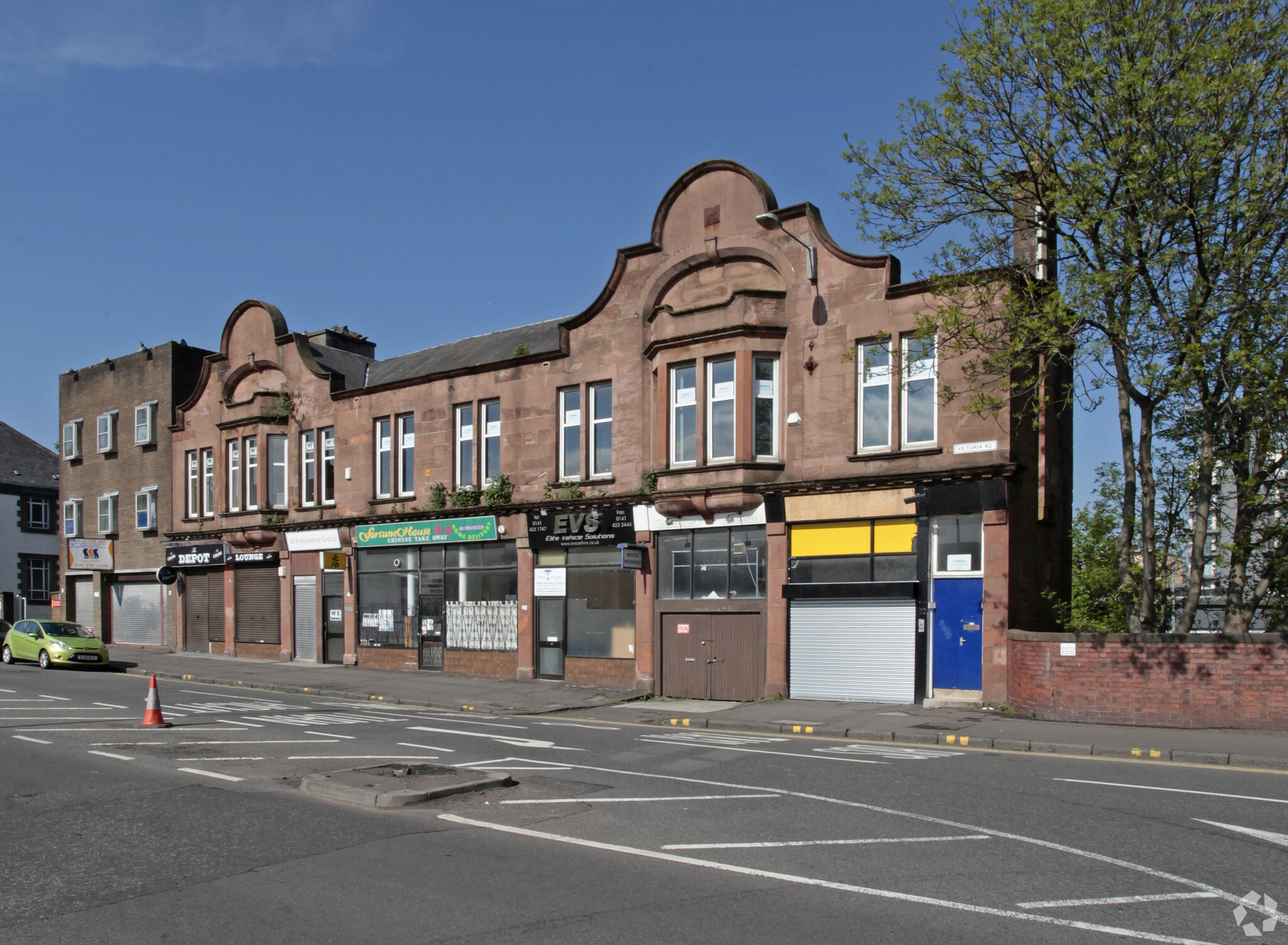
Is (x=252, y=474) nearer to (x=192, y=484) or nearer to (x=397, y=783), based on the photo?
(x=192, y=484)

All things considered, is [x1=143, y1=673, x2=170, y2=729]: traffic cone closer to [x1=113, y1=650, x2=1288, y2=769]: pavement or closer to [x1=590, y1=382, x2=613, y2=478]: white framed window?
[x1=113, y1=650, x2=1288, y2=769]: pavement

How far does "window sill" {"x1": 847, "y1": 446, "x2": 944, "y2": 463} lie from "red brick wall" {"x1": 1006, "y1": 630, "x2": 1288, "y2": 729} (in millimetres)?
3648

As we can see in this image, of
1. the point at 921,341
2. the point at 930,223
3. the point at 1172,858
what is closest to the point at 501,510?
the point at 921,341

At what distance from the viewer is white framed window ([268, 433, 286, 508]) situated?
32.7 m

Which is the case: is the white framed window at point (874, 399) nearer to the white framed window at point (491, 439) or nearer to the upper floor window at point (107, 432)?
the white framed window at point (491, 439)

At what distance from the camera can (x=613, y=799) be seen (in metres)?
10.2

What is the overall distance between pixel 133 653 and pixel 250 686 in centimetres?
1234

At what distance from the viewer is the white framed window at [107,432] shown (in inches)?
1580

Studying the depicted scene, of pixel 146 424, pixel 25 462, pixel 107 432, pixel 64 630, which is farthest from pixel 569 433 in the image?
pixel 25 462

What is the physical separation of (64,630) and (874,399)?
80.2ft

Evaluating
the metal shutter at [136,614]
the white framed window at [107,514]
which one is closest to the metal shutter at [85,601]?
the metal shutter at [136,614]

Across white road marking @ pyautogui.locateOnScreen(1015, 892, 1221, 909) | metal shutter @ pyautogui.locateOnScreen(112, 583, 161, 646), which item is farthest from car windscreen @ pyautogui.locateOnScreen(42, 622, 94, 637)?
white road marking @ pyautogui.locateOnScreen(1015, 892, 1221, 909)

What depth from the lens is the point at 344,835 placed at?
28.3ft

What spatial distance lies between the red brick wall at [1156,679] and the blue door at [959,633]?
1034mm
